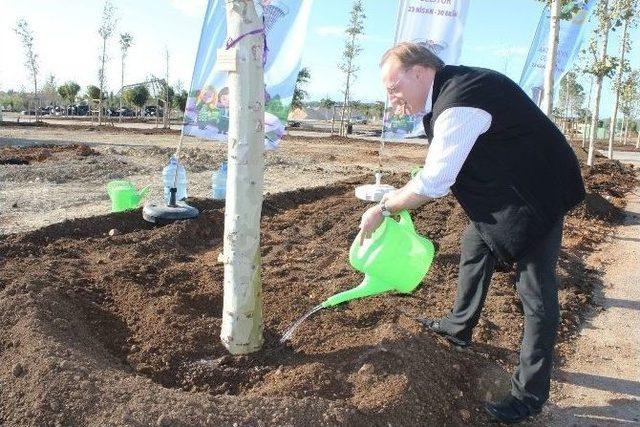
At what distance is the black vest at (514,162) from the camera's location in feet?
7.86

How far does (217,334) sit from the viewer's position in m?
3.12

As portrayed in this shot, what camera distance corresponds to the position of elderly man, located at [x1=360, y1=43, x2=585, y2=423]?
236 centimetres

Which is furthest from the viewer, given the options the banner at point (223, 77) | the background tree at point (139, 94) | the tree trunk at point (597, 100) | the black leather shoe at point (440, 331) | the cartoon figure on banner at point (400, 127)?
the background tree at point (139, 94)

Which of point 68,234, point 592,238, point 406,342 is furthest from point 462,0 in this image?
point 406,342

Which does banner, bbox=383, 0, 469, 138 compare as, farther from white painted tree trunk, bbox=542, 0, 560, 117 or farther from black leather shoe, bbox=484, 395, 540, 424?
black leather shoe, bbox=484, 395, 540, 424

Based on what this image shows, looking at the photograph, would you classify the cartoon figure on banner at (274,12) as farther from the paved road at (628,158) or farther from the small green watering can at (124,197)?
the paved road at (628,158)

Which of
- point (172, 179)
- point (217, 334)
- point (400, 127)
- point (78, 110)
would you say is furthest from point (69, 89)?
point (217, 334)

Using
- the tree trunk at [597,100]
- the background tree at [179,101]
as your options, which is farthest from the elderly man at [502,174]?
the background tree at [179,101]

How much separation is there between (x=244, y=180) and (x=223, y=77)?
11.2ft

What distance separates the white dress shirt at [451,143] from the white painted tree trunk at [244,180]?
2.70 feet

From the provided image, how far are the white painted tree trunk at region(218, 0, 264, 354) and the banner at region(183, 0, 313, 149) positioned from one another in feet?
9.88

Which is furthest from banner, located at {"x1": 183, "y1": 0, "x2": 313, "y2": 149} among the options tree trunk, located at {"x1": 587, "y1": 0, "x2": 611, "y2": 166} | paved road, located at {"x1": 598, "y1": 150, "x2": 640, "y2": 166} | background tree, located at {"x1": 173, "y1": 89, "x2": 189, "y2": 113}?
background tree, located at {"x1": 173, "y1": 89, "x2": 189, "y2": 113}

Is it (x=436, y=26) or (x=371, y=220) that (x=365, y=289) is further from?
(x=436, y=26)

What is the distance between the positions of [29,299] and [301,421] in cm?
188
